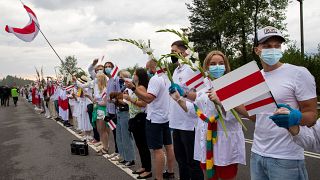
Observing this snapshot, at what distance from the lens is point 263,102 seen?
8.61ft

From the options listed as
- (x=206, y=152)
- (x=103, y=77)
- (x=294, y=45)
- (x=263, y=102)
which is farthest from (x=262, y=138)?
(x=294, y=45)

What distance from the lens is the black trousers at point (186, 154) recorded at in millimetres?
4723

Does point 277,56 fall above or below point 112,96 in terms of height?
above

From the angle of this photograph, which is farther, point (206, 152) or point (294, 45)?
point (294, 45)

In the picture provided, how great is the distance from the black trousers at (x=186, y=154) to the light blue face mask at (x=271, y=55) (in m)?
2.08

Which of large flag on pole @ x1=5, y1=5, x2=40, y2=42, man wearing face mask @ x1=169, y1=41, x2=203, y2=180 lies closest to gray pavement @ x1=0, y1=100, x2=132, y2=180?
man wearing face mask @ x1=169, y1=41, x2=203, y2=180

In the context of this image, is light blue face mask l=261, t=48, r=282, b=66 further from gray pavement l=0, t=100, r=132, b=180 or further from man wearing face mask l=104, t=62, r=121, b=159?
man wearing face mask l=104, t=62, r=121, b=159

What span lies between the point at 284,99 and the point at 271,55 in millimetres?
349

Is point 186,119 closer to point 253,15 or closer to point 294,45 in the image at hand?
point 294,45

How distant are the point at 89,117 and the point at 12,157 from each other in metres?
2.13

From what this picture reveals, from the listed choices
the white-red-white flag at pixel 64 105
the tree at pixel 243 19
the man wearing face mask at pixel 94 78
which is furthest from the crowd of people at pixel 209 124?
the tree at pixel 243 19

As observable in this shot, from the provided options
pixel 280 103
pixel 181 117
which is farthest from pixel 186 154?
pixel 280 103

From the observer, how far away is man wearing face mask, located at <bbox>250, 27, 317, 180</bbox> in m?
2.77

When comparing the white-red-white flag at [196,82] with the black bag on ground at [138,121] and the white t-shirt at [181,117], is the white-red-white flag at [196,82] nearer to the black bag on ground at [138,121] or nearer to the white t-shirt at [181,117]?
the white t-shirt at [181,117]
